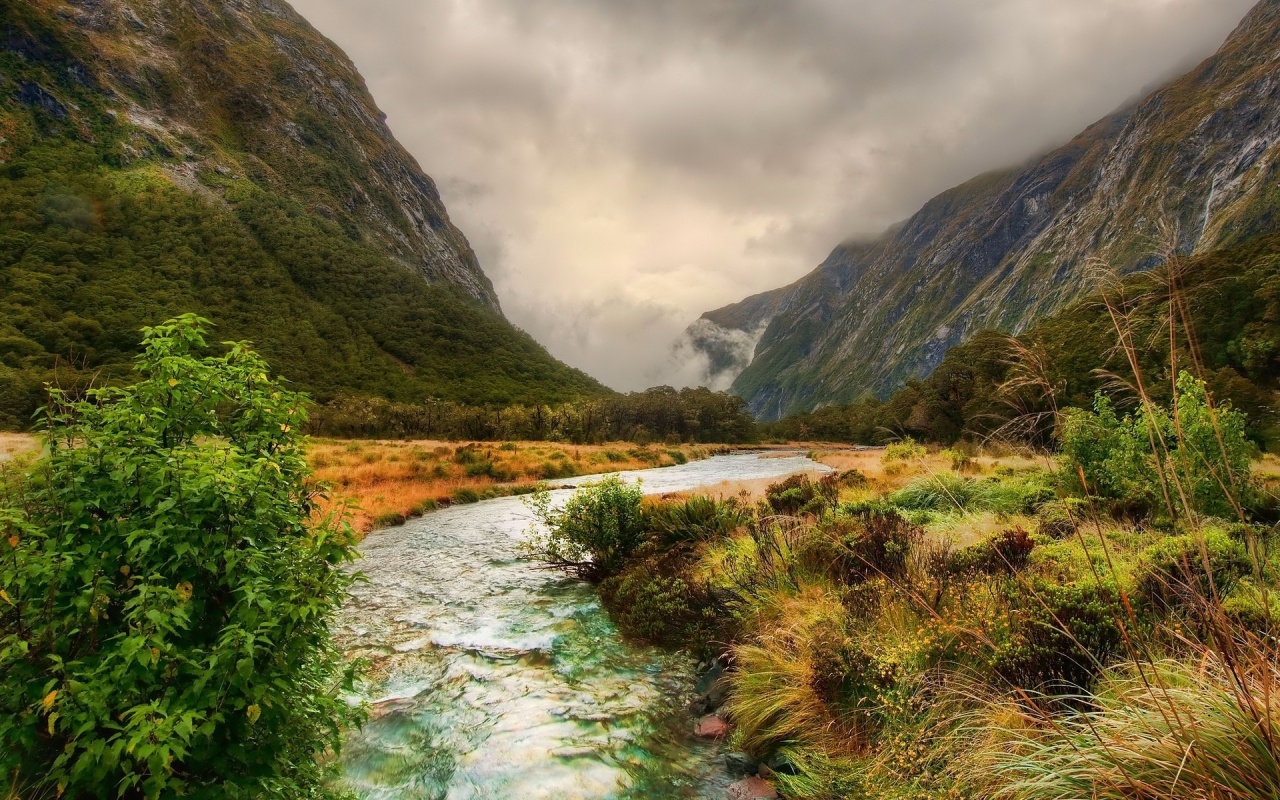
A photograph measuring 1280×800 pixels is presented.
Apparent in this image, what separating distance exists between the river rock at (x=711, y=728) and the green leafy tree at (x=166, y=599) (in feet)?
12.1

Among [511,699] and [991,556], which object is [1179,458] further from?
[511,699]

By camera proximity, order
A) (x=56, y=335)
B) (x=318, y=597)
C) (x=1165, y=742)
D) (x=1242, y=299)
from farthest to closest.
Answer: (x=56, y=335), (x=1242, y=299), (x=318, y=597), (x=1165, y=742)

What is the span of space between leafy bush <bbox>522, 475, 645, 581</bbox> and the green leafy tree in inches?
308

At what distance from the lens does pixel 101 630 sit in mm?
3104

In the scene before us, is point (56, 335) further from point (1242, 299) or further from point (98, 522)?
point (1242, 299)

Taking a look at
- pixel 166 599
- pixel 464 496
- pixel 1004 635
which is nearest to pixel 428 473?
pixel 464 496

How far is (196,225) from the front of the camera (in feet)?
301

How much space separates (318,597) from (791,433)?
123m

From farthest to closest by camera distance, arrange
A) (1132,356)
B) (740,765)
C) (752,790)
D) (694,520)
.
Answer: (694,520) → (740,765) → (752,790) → (1132,356)

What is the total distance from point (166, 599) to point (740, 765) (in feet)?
16.5

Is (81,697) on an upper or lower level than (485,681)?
upper

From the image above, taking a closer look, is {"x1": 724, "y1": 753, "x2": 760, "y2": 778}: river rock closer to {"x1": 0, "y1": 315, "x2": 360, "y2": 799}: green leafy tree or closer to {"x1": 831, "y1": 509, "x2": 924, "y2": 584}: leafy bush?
{"x1": 831, "y1": 509, "x2": 924, "y2": 584}: leafy bush

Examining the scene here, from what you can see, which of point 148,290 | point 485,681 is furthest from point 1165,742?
point 148,290

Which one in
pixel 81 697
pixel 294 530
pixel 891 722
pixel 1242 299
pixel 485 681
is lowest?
pixel 485 681
